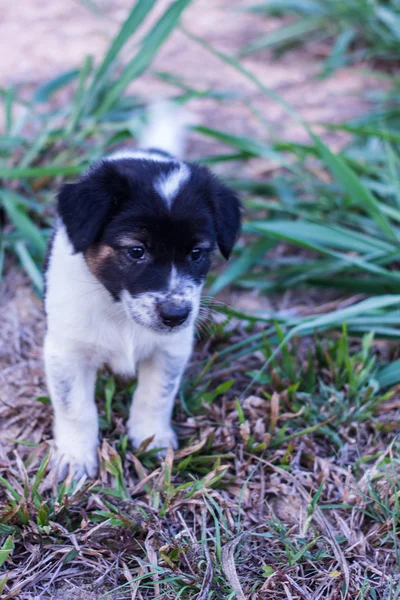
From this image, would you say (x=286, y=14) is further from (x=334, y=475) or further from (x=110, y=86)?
(x=334, y=475)

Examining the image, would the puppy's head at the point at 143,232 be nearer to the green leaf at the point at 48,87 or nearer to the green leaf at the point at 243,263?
the green leaf at the point at 243,263

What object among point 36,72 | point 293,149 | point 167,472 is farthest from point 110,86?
point 167,472

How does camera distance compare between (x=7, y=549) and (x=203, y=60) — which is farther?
(x=203, y=60)

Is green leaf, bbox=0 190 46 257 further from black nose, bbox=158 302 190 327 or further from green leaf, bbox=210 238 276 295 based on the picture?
black nose, bbox=158 302 190 327

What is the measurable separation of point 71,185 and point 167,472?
4.53 ft

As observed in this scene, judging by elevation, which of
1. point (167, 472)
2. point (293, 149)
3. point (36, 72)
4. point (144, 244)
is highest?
point (144, 244)

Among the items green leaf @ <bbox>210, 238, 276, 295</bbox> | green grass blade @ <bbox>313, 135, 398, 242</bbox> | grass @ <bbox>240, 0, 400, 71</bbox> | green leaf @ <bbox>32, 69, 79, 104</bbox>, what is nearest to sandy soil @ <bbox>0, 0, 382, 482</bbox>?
grass @ <bbox>240, 0, 400, 71</bbox>

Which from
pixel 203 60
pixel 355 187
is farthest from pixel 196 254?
pixel 203 60

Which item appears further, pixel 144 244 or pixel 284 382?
pixel 284 382

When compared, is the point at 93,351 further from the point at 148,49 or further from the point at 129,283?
the point at 148,49

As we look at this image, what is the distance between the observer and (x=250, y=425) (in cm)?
353

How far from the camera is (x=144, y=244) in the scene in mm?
2824

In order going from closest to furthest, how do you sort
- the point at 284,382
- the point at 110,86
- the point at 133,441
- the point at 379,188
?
the point at 133,441 → the point at 284,382 → the point at 379,188 → the point at 110,86

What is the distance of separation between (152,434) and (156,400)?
7.8 inches
